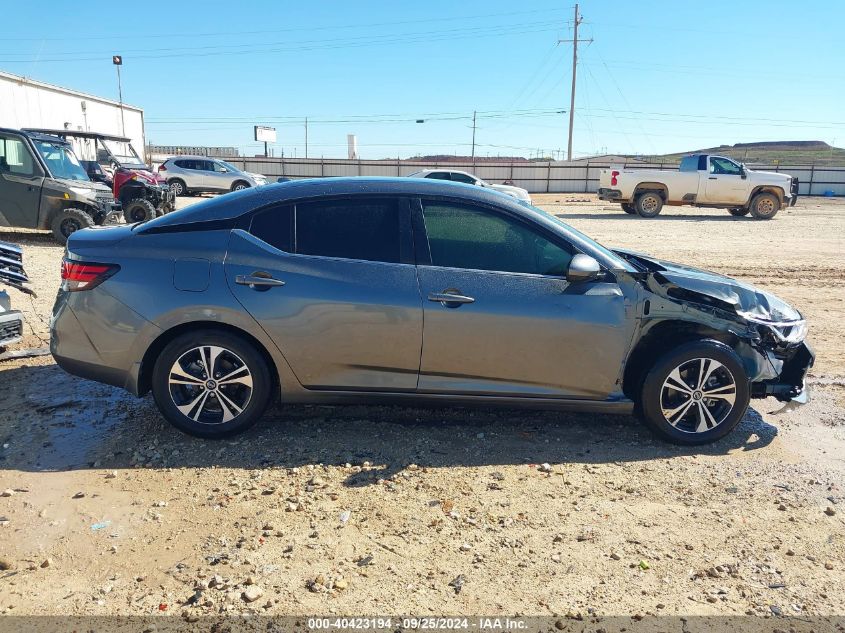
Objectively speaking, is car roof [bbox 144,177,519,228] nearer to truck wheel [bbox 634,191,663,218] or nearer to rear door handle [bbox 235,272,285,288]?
rear door handle [bbox 235,272,285,288]

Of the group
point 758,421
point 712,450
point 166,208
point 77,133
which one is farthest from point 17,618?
point 77,133

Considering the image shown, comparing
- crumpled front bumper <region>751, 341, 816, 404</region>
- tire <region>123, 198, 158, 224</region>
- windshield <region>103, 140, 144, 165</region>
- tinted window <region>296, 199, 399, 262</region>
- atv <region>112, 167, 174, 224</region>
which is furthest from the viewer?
windshield <region>103, 140, 144, 165</region>

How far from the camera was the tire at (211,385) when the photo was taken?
397 cm

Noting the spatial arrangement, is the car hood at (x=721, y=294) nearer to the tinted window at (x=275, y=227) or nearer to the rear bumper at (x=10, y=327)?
the tinted window at (x=275, y=227)

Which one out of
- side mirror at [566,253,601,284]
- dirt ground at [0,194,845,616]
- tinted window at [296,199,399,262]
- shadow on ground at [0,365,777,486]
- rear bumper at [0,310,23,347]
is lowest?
dirt ground at [0,194,845,616]

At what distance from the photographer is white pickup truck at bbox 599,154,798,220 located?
71.2ft

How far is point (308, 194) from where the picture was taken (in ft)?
13.6

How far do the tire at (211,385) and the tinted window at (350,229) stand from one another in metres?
0.76

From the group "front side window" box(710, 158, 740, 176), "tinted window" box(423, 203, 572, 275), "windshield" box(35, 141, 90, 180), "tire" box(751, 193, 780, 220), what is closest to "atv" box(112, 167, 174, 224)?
"windshield" box(35, 141, 90, 180)

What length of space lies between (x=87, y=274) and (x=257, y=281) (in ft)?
3.57

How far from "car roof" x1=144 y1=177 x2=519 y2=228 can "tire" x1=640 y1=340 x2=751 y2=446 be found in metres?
1.46

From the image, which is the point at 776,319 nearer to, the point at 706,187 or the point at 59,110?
the point at 706,187

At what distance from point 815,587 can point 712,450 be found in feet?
4.66

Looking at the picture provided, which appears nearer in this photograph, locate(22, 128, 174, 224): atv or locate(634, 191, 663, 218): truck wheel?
locate(22, 128, 174, 224): atv
